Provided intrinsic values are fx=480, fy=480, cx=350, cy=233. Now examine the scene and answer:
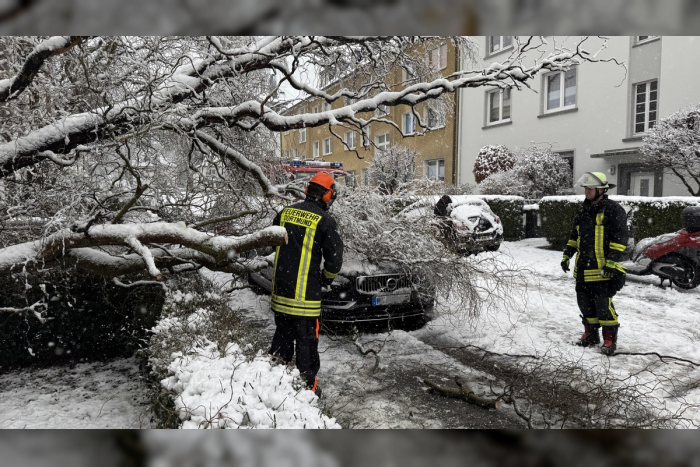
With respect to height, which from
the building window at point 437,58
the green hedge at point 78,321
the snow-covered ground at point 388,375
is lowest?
the snow-covered ground at point 388,375

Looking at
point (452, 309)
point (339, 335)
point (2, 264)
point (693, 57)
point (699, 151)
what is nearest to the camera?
point (2, 264)

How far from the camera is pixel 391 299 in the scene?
5.55m

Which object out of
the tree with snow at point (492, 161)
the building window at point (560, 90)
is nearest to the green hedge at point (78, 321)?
the tree with snow at point (492, 161)

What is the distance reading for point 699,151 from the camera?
34.2 ft

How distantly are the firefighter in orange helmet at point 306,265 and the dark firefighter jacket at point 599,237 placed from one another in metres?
2.92

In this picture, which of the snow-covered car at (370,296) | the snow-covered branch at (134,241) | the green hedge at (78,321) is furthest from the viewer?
the snow-covered car at (370,296)

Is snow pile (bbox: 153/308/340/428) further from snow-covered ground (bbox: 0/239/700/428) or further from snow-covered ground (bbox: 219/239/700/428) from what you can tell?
snow-covered ground (bbox: 219/239/700/428)

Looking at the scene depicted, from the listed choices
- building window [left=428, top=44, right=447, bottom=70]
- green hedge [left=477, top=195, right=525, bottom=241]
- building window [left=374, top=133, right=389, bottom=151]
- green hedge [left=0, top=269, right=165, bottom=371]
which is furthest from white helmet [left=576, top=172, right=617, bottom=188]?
green hedge [left=477, top=195, right=525, bottom=241]

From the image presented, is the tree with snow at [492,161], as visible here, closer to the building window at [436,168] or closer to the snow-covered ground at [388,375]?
the building window at [436,168]

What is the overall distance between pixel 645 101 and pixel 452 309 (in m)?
11.5

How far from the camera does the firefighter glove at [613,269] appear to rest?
491 cm

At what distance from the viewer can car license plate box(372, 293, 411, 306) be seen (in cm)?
547
